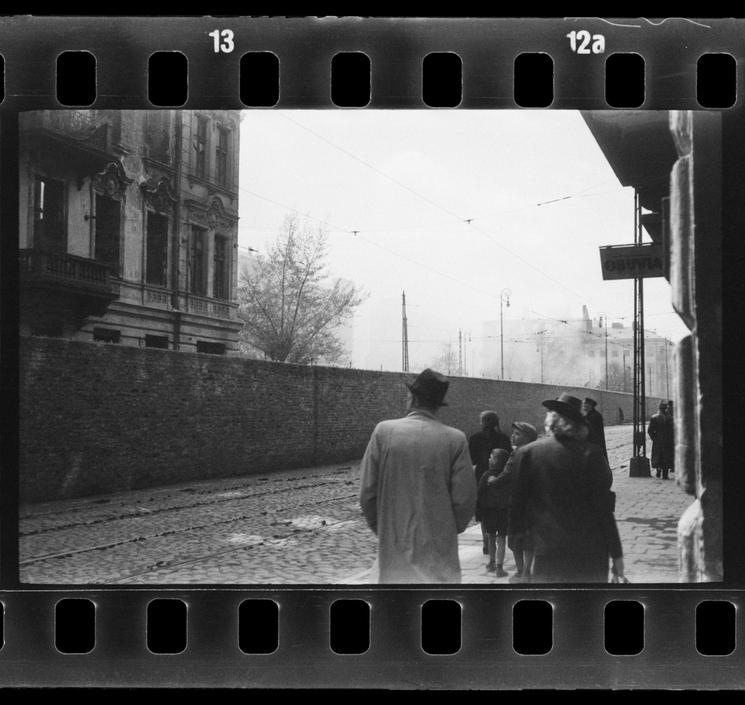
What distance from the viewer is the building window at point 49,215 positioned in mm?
5887

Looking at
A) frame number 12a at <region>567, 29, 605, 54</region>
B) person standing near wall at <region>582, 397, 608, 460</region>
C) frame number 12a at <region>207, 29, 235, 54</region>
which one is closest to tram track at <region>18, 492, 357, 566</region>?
person standing near wall at <region>582, 397, 608, 460</region>

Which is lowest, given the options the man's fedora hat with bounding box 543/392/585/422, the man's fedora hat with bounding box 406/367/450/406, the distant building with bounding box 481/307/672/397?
the man's fedora hat with bounding box 543/392/585/422

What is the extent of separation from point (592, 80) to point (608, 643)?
310 cm

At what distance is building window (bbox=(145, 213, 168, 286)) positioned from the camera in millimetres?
6355

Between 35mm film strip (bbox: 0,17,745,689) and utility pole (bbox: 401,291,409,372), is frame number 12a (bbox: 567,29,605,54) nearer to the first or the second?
35mm film strip (bbox: 0,17,745,689)

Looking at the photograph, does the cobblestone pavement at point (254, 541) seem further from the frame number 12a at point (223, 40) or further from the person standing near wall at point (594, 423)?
the frame number 12a at point (223, 40)

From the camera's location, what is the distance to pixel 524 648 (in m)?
A: 4.88

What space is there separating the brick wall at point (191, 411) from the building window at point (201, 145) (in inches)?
62.9

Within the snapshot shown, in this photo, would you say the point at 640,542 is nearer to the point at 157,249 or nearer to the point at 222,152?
the point at 222,152

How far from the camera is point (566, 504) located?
4926mm

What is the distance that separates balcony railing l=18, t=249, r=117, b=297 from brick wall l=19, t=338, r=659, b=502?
44 cm

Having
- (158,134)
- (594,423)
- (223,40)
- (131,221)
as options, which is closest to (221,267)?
(131,221)

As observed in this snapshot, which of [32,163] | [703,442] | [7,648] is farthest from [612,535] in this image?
[32,163]

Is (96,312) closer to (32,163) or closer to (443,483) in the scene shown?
(32,163)
